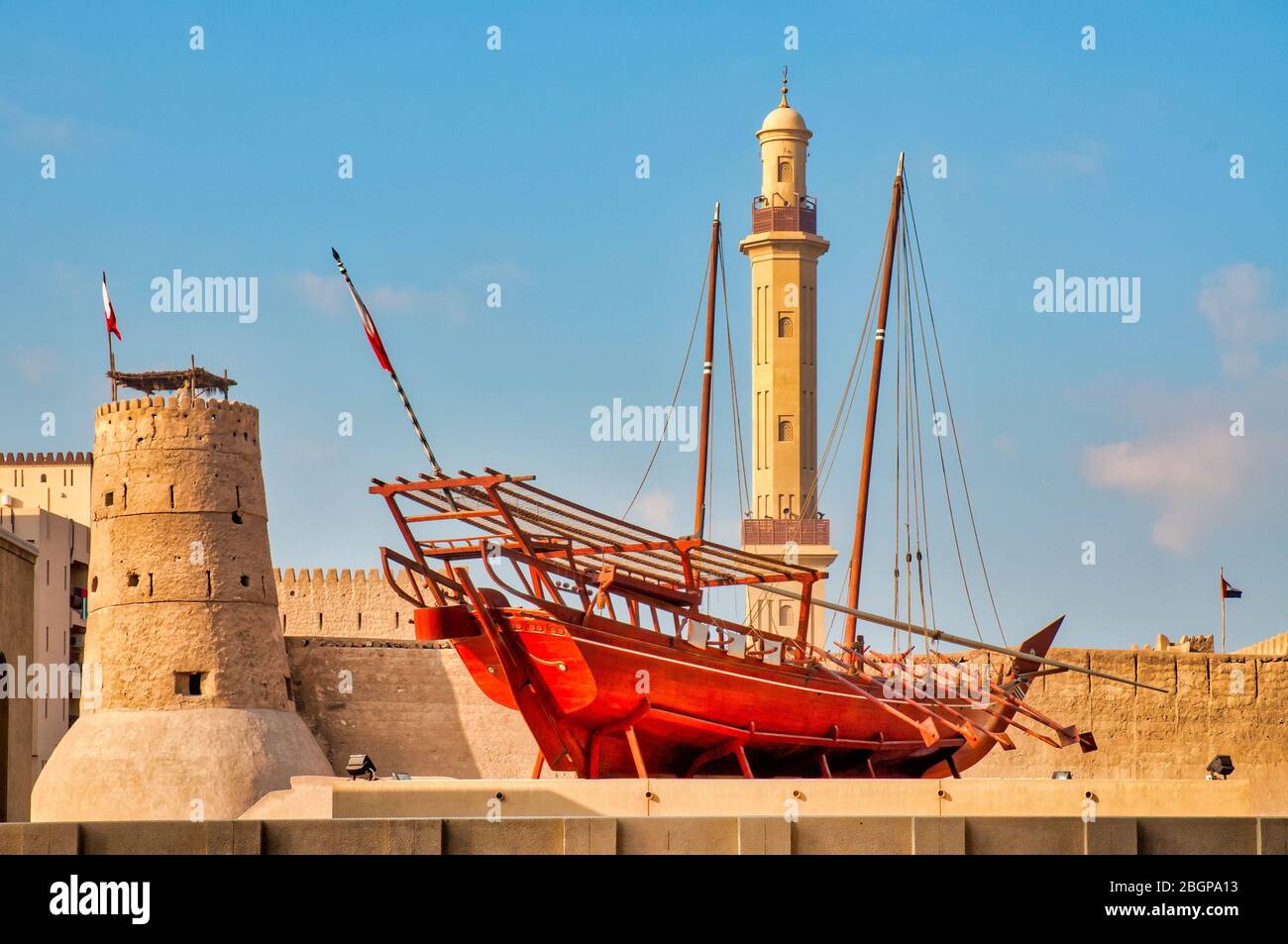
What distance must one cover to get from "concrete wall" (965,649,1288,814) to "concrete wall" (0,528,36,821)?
22069 millimetres

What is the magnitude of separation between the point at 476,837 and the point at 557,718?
9.82 metres

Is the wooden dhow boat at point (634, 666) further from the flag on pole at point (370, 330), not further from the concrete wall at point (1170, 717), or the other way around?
the concrete wall at point (1170, 717)

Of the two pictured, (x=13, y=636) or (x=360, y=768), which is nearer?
(x=360, y=768)

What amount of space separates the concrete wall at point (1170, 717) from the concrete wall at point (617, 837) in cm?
2680

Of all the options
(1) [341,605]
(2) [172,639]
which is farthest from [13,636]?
(1) [341,605]

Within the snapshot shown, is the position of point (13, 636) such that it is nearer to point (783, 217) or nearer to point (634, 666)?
point (634, 666)

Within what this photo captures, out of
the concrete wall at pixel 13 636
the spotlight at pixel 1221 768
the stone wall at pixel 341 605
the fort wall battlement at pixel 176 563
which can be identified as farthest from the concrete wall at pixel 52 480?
the spotlight at pixel 1221 768

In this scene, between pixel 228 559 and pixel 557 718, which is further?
pixel 228 559

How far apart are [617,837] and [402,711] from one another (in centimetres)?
2752

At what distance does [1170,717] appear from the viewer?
45281 mm

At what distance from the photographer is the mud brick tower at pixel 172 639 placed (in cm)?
4016
